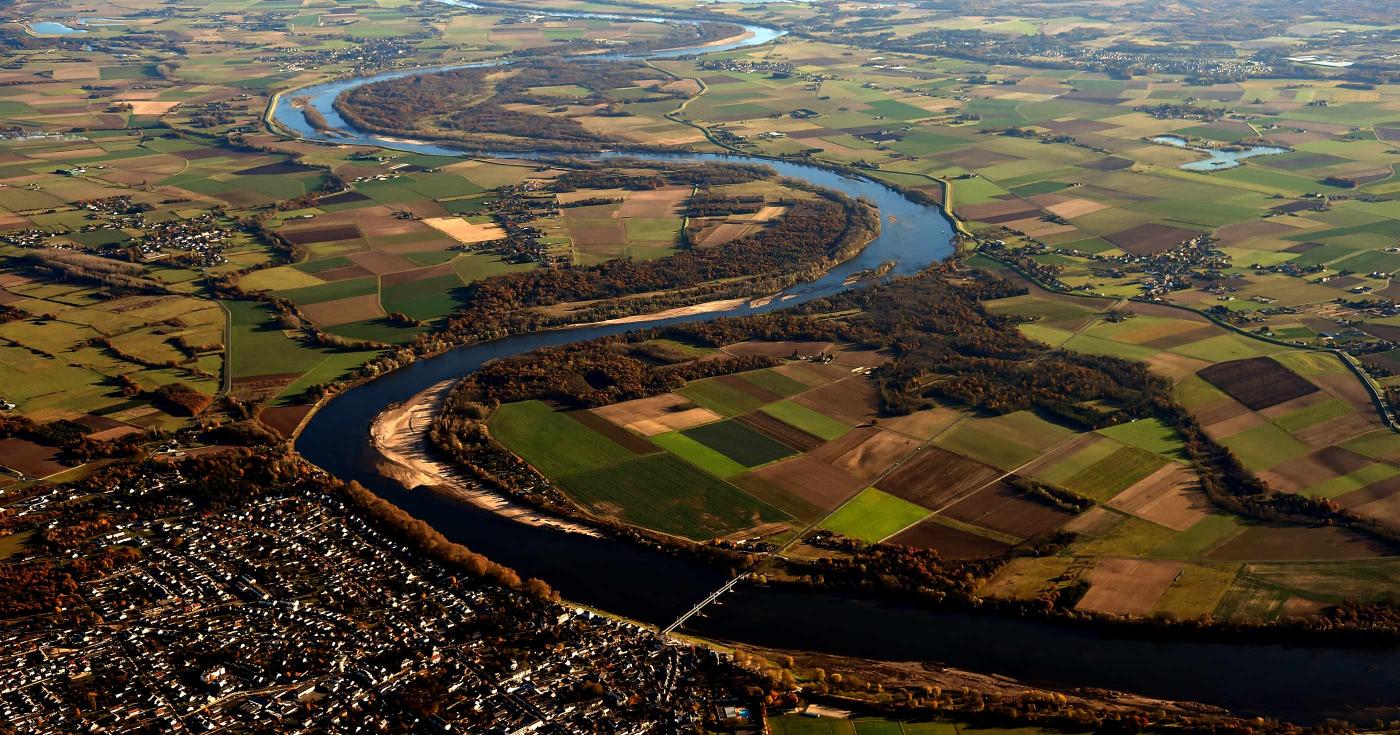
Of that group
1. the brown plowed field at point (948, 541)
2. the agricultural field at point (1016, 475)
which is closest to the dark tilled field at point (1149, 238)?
the agricultural field at point (1016, 475)

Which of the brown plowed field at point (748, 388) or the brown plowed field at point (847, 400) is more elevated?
the brown plowed field at point (748, 388)

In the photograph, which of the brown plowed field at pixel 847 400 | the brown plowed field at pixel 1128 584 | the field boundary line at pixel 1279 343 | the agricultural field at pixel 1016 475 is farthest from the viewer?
the brown plowed field at pixel 847 400

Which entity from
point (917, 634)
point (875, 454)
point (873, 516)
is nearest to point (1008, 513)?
point (873, 516)

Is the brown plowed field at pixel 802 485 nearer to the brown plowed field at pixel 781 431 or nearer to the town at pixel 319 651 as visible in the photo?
the brown plowed field at pixel 781 431

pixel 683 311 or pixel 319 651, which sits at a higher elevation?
pixel 319 651

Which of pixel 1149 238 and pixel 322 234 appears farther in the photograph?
pixel 322 234

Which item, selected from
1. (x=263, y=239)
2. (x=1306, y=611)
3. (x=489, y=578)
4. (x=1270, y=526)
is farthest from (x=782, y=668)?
(x=263, y=239)

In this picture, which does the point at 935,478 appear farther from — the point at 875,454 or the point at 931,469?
the point at 875,454

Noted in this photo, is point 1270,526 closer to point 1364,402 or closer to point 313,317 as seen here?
point 1364,402

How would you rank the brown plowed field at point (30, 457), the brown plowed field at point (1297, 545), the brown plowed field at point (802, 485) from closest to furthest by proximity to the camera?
the brown plowed field at point (1297, 545) < the brown plowed field at point (802, 485) < the brown plowed field at point (30, 457)

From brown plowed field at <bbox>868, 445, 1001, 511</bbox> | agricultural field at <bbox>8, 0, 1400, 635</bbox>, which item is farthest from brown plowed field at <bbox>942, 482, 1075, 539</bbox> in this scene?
brown plowed field at <bbox>868, 445, 1001, 511</bbox>

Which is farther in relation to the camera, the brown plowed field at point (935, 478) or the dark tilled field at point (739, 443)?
the dark tilled field at point (739, 443)
